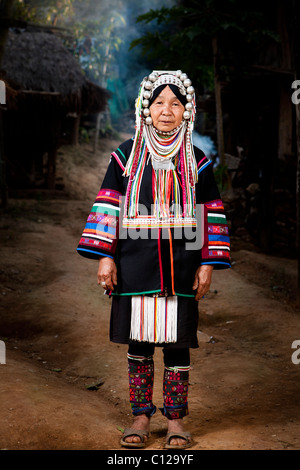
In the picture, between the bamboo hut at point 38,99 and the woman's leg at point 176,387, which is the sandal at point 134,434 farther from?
the bamboo hut at point 38,99

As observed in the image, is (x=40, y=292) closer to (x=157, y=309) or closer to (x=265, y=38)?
(x=157, y=309)

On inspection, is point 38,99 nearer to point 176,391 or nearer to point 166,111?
point 166,111

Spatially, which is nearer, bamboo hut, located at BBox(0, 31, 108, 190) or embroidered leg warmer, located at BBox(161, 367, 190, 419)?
embroidered leg warmer, located at BBox(161, 367, 190, 419)

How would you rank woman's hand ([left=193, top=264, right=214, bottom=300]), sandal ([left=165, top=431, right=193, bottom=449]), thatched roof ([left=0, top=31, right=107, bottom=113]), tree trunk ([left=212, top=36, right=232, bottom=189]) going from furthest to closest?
thatched roof ([left=0, top=31, right=107, bottom=113]) → tree trunk ([left=212, top=36, right=232, bottom=189]) → woman's hand ([left=193, top=264, right=214, bottom=300]) → sandal ([left=165, top=431, right=193, bottom=449])

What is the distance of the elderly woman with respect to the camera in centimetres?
257

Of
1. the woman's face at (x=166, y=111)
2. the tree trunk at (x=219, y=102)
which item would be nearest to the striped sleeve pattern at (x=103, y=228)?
the woman's face at (x=166, y=111)

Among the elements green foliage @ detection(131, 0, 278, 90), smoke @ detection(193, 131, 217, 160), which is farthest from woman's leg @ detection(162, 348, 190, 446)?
smoke @ detection(193, 131, 217, 160)

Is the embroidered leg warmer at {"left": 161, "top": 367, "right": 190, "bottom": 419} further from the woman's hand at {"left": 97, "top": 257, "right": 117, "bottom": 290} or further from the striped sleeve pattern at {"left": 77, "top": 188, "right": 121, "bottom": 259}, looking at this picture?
the striped sleeve pattern at {"left": 77, "top": 188, "right": 121, "bottom": 259}

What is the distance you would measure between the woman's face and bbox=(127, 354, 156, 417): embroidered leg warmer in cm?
125

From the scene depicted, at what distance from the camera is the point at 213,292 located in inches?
260

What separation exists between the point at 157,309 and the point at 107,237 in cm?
46

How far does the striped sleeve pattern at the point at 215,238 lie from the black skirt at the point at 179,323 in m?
0.24

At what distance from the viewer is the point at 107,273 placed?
2.55m
